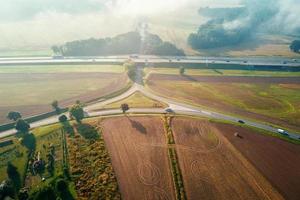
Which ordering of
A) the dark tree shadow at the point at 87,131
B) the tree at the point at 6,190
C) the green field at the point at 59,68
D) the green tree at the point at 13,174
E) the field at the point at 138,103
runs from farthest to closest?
the green field at the point at 59,68, the field at the point at 138,103, the dark tree shadow at the point at 87,131, the green tree at the point at 13,174, the tree at the point at 6,190

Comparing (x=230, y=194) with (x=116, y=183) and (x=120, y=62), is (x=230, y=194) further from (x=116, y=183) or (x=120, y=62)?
(x=120, y=62)

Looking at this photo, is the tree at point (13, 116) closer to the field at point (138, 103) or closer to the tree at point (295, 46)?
the field at point (138, 103)

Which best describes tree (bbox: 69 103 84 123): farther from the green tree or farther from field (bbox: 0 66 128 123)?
Result: the green tree

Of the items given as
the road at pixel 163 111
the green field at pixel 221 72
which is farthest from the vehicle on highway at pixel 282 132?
the green field at pixel 221 72

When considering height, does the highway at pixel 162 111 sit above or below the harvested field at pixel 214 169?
above

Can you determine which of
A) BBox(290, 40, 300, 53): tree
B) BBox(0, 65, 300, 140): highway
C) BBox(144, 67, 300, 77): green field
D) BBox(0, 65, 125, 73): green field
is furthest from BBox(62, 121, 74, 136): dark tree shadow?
BBox(290, 40, 300, 53): tree

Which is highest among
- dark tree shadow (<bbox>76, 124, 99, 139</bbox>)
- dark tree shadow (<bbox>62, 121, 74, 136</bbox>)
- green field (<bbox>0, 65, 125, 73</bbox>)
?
green field (<bbox>0, 65, 125, 73</bbox>)

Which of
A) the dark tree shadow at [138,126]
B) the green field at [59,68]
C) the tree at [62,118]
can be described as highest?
the green field at [59,68]
